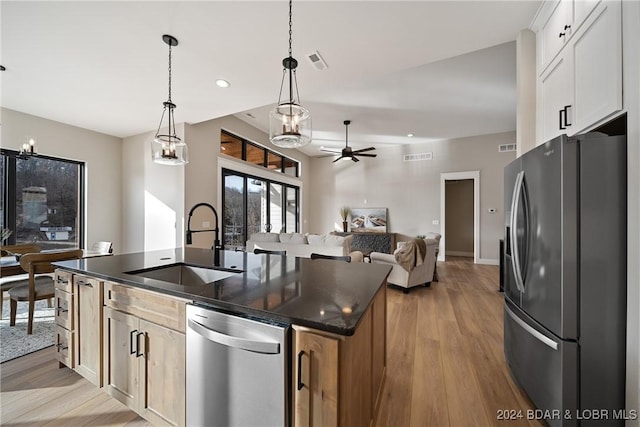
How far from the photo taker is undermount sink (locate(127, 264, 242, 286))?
185cm

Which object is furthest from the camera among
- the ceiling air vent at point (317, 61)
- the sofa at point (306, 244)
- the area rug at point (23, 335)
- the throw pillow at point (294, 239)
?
the throw pillow at point (294, 239)

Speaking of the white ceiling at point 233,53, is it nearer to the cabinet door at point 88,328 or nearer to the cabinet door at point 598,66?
the cabinet door at point 598,66

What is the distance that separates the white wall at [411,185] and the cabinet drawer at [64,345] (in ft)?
23.9

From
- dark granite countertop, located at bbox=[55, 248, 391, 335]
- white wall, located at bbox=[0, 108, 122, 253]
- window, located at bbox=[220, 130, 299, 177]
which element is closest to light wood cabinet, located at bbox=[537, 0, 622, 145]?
dark granite countertop, located at bbox=[55, 248, 391, 335]

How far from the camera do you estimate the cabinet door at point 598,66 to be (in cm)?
135

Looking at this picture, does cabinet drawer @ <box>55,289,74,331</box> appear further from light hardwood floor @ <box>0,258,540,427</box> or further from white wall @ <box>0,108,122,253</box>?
white wall @ <box>0,108,122,253</box>

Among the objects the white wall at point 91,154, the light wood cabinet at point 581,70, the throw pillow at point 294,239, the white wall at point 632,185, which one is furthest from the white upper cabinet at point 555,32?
the white wall at point 91,154

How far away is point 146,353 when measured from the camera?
1.46 m

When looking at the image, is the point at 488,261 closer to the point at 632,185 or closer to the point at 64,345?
the point at 632,185

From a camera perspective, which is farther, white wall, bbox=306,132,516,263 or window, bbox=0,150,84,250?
white wall, bbox=306,132,516,263

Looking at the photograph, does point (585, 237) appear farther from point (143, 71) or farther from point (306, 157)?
point (306, 157)

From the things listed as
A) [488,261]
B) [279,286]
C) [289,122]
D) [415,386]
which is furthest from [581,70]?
[488,261]

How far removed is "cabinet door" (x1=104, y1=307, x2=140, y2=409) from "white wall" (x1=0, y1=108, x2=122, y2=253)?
4302 millimetres

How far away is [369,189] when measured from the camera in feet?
27.7
